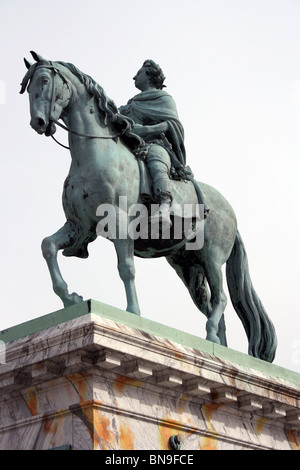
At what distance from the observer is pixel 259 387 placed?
12.4m

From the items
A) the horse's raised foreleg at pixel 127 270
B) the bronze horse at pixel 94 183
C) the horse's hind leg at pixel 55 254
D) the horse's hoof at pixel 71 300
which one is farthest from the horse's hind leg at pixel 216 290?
the horse's hoof at pixel 71 300

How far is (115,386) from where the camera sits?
10820 millimetres

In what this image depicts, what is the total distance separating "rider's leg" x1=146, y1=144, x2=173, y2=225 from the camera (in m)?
12.5

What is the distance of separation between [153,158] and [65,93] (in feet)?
5.24

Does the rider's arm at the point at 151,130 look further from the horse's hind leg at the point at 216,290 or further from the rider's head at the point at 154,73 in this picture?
the horse's hind leg at the point at 216,290

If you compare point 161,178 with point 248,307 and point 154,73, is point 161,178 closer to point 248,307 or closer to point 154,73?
point 154,73

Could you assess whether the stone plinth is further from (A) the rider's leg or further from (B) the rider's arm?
(B) the rider's arm

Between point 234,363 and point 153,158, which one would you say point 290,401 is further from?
point 153,158

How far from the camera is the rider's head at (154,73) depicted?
1434cm

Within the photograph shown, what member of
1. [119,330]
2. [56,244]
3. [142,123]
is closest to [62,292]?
[56,244]

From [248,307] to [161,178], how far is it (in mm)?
2950

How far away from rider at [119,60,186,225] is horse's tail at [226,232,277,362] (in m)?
1.94

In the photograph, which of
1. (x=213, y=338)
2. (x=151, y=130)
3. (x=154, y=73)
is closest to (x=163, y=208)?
(x=151, y=130)

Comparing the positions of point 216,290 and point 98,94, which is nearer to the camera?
point 98,94
